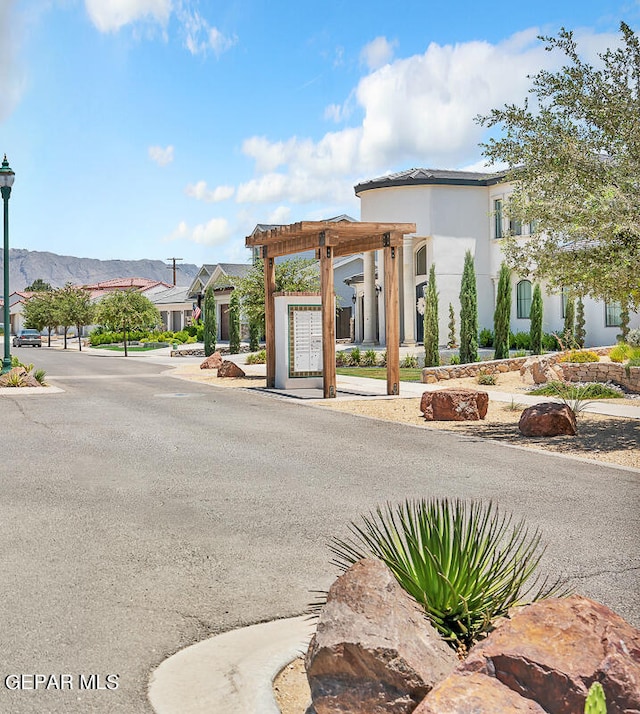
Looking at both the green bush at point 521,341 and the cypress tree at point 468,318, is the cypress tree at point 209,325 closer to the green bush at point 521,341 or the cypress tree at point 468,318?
the green bush at point 521,341

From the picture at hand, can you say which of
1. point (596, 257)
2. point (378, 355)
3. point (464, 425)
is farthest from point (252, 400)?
point (378, 355)

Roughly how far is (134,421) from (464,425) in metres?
6.17

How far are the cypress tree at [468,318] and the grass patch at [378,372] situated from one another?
6.16 feet

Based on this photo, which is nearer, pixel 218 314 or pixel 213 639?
pixel 213 639

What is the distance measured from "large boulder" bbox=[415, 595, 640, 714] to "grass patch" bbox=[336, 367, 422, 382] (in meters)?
22.8

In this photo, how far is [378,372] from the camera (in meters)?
30.0

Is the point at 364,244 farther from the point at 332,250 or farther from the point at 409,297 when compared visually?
the point at 409,297

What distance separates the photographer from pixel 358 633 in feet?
12.1

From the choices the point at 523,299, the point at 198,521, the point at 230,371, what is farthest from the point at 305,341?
the point at 523,299

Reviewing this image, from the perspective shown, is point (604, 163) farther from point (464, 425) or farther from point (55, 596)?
point (55, 596)

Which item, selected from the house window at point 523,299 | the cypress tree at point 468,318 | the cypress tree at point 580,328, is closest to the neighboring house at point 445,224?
the house window at point 523,299

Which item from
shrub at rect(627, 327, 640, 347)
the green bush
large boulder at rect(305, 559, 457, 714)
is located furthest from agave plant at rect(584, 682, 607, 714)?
the green bush

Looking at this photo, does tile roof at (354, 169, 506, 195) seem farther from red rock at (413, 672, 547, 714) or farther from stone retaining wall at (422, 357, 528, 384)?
red rock at (413, 672, 547, 714)

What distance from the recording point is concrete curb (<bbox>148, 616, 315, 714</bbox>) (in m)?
4.27
